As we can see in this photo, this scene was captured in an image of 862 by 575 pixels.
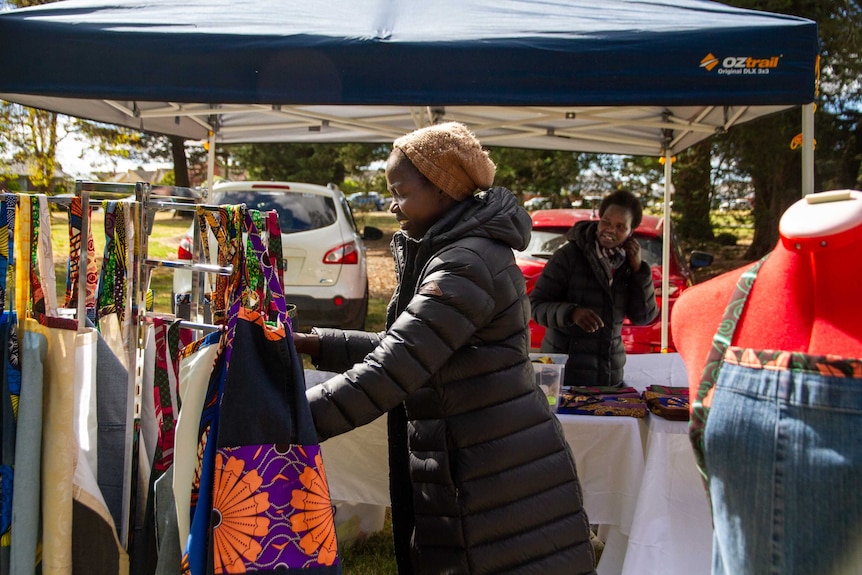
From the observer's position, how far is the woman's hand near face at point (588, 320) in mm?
3453

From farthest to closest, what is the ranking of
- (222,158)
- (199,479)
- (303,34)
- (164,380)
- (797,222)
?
(222,158), (303,34), (164,380), (199,479), (797,222)

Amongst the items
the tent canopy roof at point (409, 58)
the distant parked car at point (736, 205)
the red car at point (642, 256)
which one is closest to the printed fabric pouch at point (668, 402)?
the tent canopy roof at point (409, 58)

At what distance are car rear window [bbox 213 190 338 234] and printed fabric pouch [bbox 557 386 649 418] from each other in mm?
4924

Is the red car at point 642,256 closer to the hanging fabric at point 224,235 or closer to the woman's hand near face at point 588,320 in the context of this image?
the woman's hand near face at point 588,320

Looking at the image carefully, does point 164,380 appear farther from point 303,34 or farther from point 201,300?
point 303,34

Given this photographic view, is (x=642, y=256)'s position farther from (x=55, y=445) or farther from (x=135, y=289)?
(x=55, y=445)

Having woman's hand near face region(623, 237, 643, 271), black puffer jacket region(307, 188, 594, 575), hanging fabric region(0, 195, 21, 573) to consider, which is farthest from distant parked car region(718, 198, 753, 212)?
hanging fabric region(0, 195, 21, 573)

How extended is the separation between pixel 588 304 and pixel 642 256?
2864 mm

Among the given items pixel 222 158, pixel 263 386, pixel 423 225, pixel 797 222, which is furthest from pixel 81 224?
pixel 222 158

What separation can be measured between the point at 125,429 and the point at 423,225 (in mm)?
886

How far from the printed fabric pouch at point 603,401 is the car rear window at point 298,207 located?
16.2 ft

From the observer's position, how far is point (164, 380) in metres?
1.84

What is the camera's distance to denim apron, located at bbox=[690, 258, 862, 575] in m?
0.90

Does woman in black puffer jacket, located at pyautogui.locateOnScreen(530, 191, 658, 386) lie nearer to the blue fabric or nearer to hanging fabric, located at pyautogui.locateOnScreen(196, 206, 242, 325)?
hanging fabric, located at pyautogui.locateOnScreen(196, 206, 242, 325)
